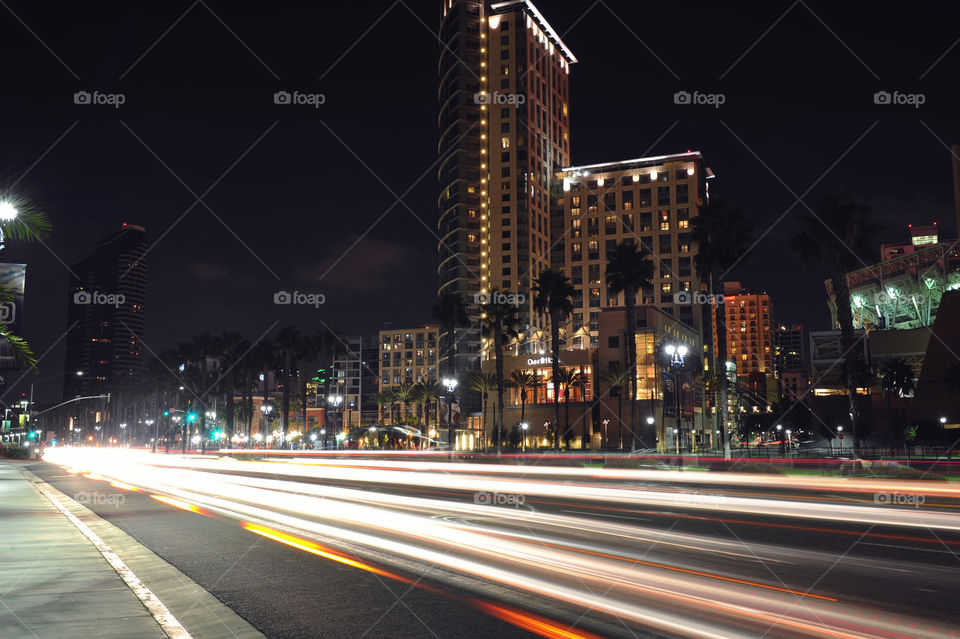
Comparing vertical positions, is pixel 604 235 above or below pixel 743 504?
above

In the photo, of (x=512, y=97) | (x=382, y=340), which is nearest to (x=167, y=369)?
(x=382, y=340)

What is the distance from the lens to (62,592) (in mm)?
8555

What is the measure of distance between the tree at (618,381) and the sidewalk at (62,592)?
79.0 m

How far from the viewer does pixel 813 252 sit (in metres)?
46.7

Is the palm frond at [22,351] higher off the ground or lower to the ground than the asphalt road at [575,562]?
higher

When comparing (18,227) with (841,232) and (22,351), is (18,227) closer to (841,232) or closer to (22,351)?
(22,351)

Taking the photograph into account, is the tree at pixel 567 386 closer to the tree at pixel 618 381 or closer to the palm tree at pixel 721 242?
the tree at pixel 618 381

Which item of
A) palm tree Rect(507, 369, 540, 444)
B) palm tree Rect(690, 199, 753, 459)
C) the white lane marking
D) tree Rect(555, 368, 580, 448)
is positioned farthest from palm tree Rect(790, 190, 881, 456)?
palm tree Rect(507, 369, 540, 444)

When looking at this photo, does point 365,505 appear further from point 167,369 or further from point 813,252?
point 167,369

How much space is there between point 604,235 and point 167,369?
8895cm

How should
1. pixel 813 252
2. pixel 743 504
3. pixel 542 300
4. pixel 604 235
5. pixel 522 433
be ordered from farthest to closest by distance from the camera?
pixel 604 235 → pixel 522 433 → pixel 542 300 → pixel 813 252 → pixel 743 504

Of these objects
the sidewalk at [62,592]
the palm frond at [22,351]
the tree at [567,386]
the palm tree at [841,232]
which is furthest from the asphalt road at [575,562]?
the tree at [567,386]

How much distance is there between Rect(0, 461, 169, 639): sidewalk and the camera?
6953 mm

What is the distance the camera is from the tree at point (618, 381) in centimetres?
8938
